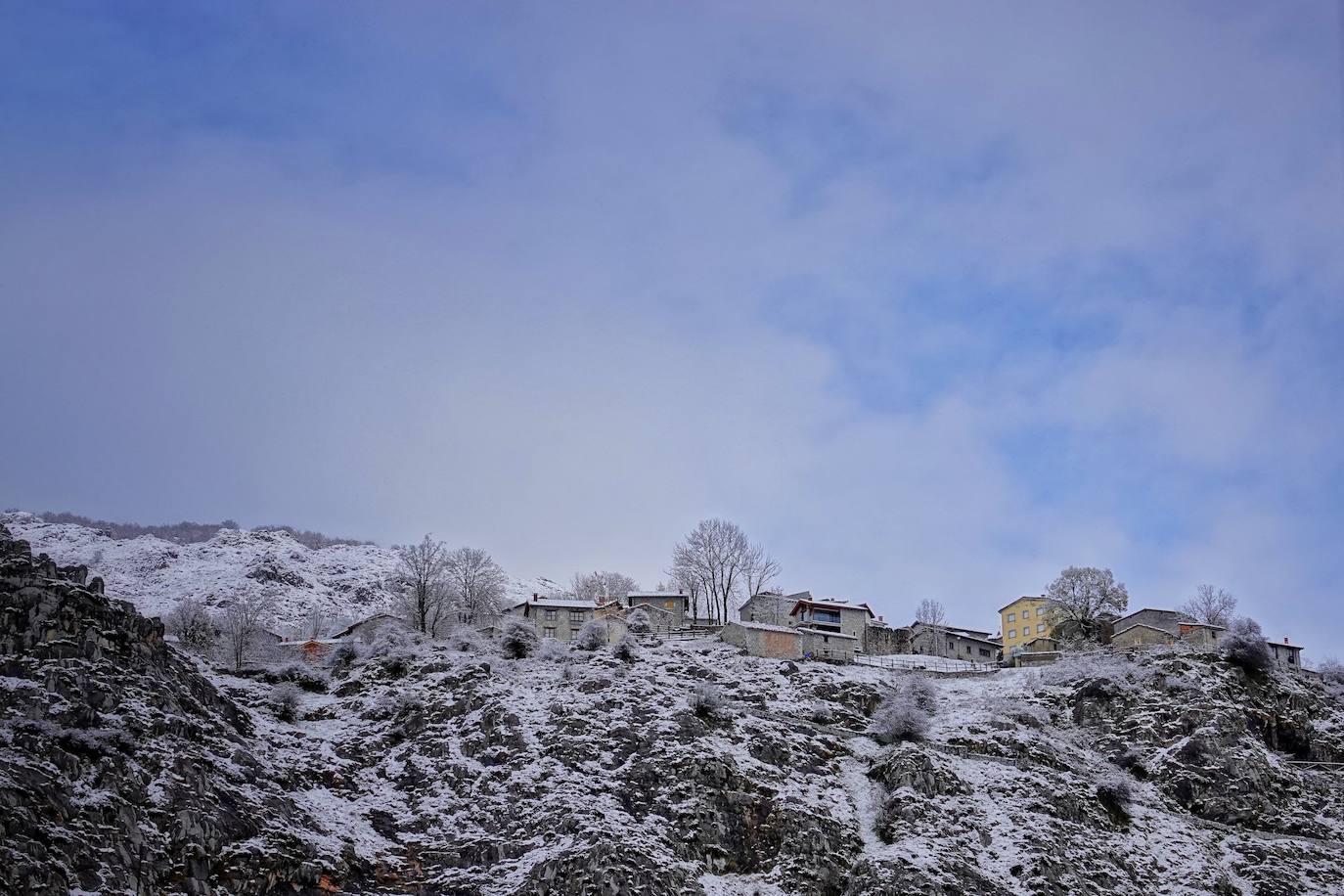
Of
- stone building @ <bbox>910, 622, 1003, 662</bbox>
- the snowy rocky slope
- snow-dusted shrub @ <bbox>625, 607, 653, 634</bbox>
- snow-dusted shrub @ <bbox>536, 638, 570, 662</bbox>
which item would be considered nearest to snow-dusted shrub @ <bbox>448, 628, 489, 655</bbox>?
the snowy rocky slope

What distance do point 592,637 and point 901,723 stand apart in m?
23.7

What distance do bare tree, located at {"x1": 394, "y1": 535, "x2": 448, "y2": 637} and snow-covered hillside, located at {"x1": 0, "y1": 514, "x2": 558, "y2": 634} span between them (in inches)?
1805

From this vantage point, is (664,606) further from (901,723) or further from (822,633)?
Answer: (901,723)

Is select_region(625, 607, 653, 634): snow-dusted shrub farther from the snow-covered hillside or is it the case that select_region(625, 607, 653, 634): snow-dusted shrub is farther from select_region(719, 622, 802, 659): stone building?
the snow-covered hillside

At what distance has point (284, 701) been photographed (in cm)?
5669

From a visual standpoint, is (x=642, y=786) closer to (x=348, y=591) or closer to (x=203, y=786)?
(x=203, y=786)

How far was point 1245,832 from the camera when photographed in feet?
179

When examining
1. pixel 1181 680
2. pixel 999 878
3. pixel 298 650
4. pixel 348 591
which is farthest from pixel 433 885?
pixel 348 591

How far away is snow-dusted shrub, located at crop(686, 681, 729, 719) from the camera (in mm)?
Answer: 58188

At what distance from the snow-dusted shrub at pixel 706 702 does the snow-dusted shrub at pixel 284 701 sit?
78.6ft

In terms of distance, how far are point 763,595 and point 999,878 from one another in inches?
1743

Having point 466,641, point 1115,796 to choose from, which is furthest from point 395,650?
point 1115,796

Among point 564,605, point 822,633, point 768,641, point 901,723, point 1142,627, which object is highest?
point 564,605

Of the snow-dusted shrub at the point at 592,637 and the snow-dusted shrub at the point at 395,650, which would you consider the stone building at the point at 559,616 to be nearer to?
the snow-dusted shrub at the point at 592,637
